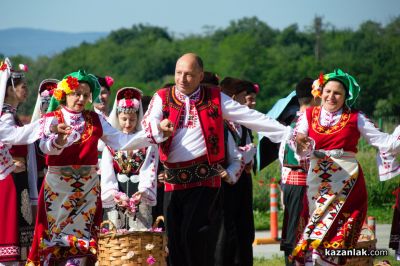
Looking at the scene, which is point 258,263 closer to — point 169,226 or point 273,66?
point 169,226

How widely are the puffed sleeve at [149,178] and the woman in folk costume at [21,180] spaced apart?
94 centimetres

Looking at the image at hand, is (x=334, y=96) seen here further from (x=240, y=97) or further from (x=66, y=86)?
(x=66, y=86)

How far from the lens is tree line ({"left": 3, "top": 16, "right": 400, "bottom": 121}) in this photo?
54.5 metres

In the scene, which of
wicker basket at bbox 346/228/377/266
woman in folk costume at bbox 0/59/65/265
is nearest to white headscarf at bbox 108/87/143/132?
woman in folk costume at bbox 0/59/65/265

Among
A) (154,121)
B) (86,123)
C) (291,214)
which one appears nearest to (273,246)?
(291,214)

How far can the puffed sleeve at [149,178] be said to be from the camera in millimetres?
8969

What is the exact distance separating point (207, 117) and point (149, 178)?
1041 millimetres

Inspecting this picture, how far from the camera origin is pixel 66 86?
841 centimetres

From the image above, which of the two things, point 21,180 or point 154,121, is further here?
point 21,180

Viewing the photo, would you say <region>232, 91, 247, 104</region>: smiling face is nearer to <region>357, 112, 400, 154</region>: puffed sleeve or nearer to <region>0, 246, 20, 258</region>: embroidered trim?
<region>357, 112, 400, 154</region>: puffed sleeve

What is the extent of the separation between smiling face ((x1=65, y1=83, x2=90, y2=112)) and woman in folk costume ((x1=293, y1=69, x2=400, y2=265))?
186cm

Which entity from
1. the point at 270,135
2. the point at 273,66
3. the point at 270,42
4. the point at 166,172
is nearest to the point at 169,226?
the point at 166,172

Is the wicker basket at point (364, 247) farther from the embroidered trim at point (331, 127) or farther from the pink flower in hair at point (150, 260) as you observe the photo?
the pink flower in hair at point (150, 260)

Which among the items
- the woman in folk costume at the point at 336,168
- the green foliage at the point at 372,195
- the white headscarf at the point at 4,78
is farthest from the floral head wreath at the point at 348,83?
the green foliage at the point at 372,195
